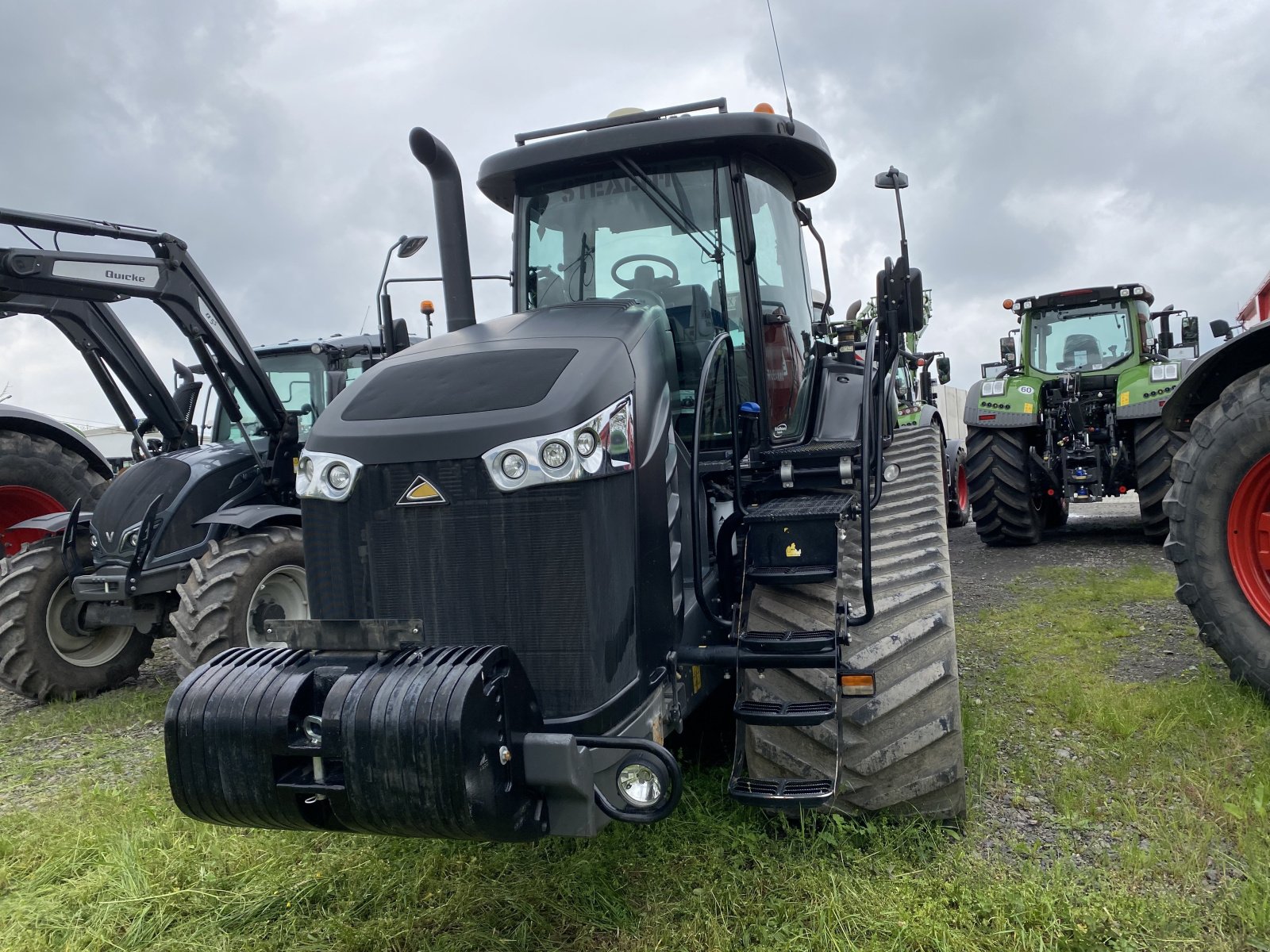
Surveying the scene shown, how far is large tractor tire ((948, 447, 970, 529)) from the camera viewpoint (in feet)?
41.5

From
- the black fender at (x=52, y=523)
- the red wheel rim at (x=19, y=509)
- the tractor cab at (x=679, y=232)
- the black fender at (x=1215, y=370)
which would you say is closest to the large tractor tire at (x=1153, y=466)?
the black fender at (x=1215, y=370)

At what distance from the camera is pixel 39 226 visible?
221 inches

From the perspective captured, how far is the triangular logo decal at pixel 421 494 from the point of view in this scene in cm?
262

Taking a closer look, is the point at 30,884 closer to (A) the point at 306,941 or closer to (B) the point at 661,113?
(A) the point at 306,941

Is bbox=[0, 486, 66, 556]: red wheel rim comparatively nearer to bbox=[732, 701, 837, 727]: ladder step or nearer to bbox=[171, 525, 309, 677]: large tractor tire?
bbox=[171, 525, 309, 677]: large tractor tire

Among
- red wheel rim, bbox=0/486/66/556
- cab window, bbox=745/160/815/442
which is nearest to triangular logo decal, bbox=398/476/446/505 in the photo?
cab window, bbox=745/160/815/442

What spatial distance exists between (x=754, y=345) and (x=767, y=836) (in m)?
1.67

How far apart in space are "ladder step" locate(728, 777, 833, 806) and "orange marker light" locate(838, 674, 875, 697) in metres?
0.26


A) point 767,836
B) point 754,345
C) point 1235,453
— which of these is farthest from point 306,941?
point 1235,453

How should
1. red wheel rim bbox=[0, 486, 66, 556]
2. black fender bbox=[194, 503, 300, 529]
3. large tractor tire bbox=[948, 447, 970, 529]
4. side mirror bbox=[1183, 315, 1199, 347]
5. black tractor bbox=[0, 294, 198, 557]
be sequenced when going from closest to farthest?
black fender bbox=[194, 503, 300, 529] < black tractor bbox=[0, 294, 198, 557] < red wheel rim bbox=[0, 486, 66, 556] < side mirror bbox=[1183, 315, 1199, 347] < large tractor tire bbox=[948, 447, 970, 529]

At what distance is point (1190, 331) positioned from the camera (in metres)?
9.95

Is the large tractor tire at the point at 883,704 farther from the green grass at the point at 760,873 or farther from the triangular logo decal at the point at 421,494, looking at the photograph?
the triangular logo decal at the point at 421,494

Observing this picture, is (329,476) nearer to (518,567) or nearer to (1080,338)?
(518,567)

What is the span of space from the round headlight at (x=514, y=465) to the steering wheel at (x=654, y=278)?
1.30m
